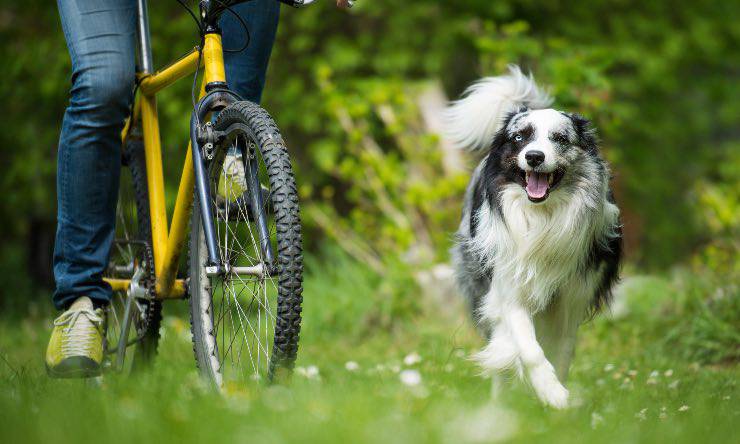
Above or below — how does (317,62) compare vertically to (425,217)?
above

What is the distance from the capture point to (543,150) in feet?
9.30

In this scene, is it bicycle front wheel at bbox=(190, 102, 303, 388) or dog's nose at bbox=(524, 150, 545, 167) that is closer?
bicycle front wheel at bbox=(190, 102, 303, 388)

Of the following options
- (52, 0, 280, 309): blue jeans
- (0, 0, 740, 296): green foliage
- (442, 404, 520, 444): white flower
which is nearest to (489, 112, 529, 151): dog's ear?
(52, 0, 280, 309): blue jeans

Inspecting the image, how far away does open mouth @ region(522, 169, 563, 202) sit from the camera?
288 cm

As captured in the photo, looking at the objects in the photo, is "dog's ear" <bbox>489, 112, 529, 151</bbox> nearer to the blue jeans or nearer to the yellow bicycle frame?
the blue jeans

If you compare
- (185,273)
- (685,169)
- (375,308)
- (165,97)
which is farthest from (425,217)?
(685,169)

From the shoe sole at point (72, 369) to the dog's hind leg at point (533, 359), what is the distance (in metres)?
1.33

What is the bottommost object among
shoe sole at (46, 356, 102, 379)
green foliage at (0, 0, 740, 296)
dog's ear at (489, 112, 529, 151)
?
green foliage at (0, 0, 740, 296)

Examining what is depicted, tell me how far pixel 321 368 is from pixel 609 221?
1.28 metres

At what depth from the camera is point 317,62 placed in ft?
21.3

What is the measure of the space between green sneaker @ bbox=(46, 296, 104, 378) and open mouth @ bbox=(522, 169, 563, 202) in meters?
1.45

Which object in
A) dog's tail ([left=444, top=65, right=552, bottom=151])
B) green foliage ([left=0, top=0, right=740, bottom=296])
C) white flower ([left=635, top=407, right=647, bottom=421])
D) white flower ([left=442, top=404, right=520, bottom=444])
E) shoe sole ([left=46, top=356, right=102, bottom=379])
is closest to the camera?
white flower ([left=442, top=404, right=520, bottom=444])

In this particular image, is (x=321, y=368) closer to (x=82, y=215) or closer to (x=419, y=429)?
(x=82, y=215)

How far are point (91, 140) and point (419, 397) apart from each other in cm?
129
